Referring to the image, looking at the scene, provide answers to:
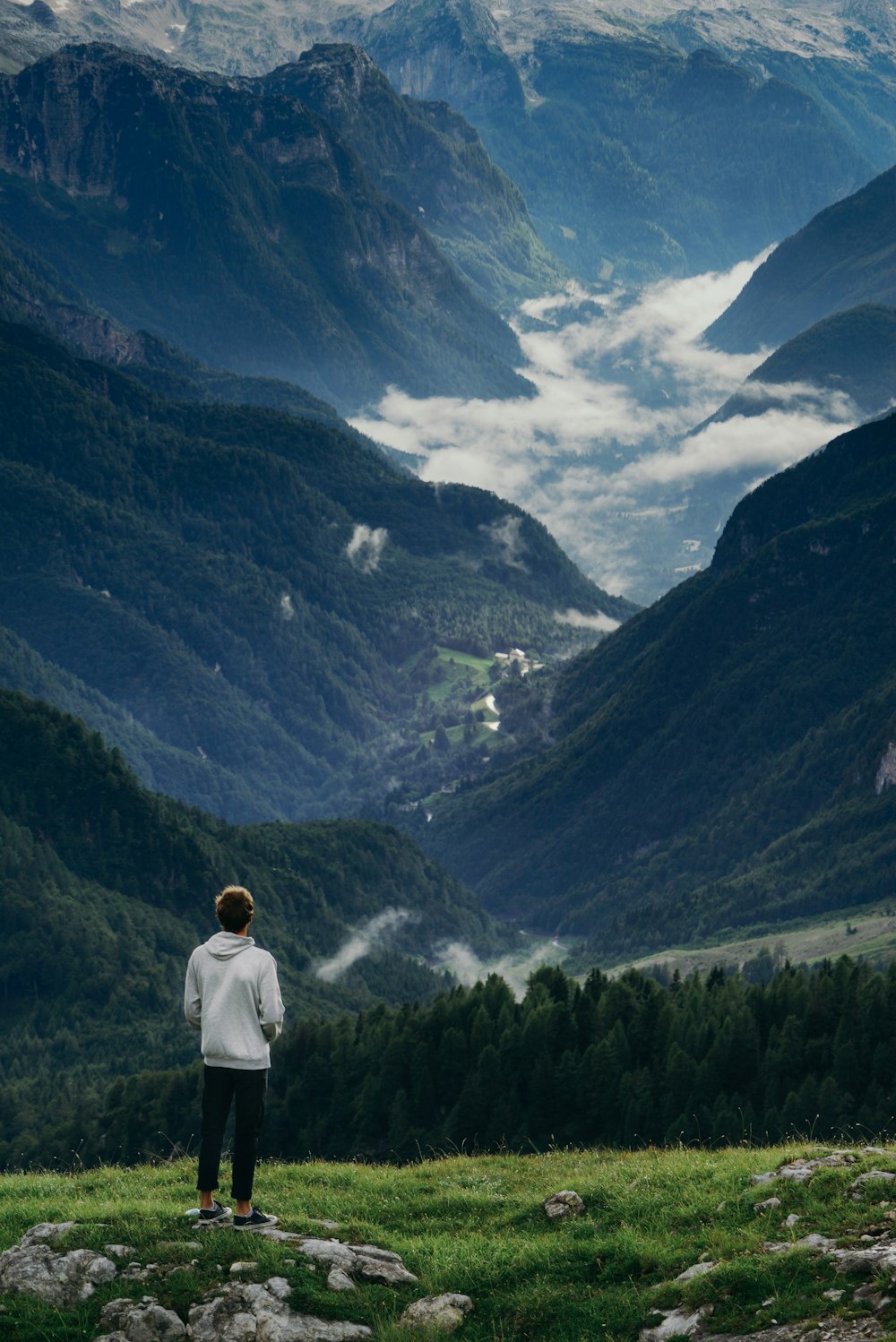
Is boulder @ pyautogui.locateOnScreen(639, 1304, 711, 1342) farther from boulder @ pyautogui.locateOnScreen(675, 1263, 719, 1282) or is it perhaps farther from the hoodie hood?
the hoodie hood

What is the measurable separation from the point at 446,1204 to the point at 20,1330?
46.8ft

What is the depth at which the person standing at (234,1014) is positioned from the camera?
47.3m

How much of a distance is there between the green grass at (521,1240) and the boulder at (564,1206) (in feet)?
1.22

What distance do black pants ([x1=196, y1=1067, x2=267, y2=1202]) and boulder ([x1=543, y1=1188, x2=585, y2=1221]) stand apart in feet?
28.2

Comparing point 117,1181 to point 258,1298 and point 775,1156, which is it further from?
point 775,1156

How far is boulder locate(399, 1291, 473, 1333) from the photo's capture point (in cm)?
4466

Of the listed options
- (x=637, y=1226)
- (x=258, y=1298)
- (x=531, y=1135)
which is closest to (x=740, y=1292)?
(x=637, y=1226)

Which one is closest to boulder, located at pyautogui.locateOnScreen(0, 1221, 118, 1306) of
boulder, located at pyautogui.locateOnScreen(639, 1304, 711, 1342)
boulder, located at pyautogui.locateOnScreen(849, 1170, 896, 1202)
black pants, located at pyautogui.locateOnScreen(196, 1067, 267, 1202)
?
black pants, located at pyautogui.locateOnScreen(196, 1067, 267, 1202)

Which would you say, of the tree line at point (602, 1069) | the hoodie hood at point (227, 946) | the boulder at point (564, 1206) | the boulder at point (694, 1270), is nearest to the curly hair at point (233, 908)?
the hoodie hood at point (227, 946)

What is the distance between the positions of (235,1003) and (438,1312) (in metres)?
9.00

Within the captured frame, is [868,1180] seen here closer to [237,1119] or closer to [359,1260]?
[359,1260]

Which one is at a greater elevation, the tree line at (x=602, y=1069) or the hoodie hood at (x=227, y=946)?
the hoodie hood at (x=227, y=946)

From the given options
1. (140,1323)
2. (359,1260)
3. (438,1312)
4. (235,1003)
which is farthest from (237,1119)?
(438,1312)

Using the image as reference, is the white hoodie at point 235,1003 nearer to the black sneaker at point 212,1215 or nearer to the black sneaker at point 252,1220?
the black sneaker at point 252,1220
